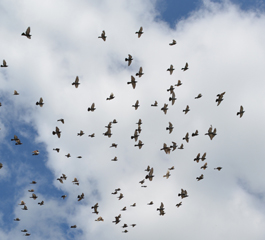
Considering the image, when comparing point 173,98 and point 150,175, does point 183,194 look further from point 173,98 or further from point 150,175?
point 173,98

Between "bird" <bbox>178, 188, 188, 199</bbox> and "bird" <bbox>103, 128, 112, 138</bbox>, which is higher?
"bird" <bbox>103, 128, 112, 138</bbox>

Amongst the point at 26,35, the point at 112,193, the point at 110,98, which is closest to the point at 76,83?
the point at 110,98

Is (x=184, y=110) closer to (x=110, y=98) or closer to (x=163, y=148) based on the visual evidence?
(x=163, y=148)

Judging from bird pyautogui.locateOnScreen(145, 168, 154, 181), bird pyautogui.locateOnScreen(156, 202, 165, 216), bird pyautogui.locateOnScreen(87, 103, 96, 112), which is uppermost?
bird pyautogui.locateOnScreen(87, 103, 96, 112)

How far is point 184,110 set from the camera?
207ft

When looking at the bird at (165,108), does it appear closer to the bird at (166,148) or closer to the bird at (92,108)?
the bird at (166,148)

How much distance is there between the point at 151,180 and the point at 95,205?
1144cm

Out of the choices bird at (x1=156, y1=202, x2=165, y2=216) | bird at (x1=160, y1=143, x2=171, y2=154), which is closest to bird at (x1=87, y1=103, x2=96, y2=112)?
bird at (x1=160, y1=143, x2=171, y2=154)

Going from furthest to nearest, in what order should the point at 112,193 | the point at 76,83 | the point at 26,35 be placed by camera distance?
1. the point at 112,193
2. the point at 76,83
3. the point at 26,35

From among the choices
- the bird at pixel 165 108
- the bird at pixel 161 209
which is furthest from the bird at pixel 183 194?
the bird at pixel 165 108

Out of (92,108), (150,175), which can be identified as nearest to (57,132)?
(92,108)

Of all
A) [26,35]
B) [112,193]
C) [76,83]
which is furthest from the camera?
[112,193]

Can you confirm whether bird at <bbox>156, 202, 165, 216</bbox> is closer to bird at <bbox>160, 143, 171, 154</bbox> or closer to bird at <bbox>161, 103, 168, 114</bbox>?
bird at <bbox>160, 143, 171, 154</bbox>

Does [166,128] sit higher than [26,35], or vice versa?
[26,35]
